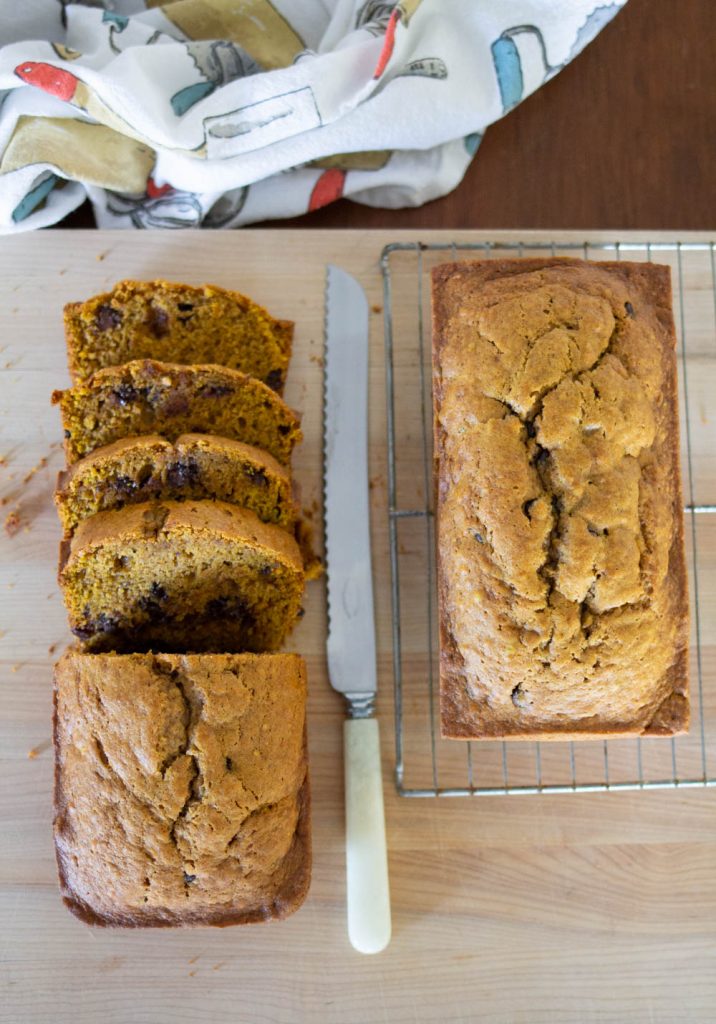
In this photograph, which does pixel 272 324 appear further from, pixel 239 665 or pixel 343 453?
pixel 239 665

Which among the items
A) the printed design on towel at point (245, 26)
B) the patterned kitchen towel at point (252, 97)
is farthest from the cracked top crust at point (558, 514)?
the printed design on towel at point (245, 26)

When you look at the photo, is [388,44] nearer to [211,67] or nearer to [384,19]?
[384,19]

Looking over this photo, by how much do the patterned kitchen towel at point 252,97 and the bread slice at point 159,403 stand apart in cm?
62

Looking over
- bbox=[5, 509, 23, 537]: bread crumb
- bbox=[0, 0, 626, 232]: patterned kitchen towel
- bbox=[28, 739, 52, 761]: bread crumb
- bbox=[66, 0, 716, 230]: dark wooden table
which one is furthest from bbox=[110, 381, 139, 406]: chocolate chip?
bbox=[28, 739, 52, 761]: bread crumb

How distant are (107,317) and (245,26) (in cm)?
93

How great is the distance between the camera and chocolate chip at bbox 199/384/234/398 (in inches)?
77.0

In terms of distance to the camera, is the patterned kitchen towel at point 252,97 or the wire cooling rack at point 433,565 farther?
the wire cooling rack at point 433,565

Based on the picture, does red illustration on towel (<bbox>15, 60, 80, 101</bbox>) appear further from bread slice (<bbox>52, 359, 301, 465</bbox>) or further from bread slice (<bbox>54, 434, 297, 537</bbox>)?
bread slice (<bbox>54, 434, 297, 537</bbox>)

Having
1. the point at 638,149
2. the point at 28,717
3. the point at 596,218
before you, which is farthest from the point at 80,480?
the point at 638,149

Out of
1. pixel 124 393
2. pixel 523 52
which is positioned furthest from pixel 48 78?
pixel 523 52

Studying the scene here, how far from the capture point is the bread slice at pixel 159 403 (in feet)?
6.31

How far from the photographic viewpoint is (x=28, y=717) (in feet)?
7.27

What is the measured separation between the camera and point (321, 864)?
2205 mm

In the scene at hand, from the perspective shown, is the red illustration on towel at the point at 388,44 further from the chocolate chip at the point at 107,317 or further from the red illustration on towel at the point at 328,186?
the chocolate chip at the point at 107,317
